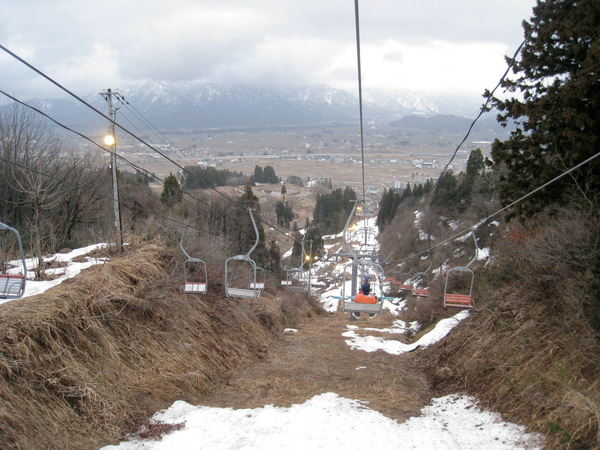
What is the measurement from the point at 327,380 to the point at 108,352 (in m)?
6.34

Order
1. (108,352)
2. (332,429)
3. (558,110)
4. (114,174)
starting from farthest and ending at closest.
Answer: (114,174)
(558,110)
(108,352)
(332,429)

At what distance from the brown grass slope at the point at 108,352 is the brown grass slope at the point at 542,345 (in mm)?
7364

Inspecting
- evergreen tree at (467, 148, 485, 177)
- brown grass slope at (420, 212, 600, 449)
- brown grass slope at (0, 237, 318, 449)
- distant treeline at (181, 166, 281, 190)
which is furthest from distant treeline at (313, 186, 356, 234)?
brown grass slope at (420, 212, 600, 449)

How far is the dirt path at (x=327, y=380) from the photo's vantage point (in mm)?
10781

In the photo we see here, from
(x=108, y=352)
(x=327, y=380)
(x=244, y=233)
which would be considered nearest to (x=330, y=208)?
(x=244, y=233)

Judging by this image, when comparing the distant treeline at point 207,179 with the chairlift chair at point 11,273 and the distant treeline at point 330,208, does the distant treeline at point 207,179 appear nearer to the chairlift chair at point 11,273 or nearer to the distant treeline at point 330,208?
the distant treeline at point 330,208

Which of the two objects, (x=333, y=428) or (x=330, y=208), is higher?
(x=333, y=428)

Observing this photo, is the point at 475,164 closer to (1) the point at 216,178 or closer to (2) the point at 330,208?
(1) the point at 216,178

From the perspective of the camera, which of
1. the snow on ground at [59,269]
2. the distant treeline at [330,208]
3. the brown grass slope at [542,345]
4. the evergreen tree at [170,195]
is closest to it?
the brown grass slope at [542,345]

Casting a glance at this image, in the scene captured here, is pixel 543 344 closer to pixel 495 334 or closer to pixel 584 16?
pixel 495 334

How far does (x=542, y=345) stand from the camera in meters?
10.1

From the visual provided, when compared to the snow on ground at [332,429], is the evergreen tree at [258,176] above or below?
above

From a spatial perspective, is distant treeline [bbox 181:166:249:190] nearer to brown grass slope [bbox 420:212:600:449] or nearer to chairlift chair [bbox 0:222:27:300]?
chairlift chair [bbox 0:222:27:300]

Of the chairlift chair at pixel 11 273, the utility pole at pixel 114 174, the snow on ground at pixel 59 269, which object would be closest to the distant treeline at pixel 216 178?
the utility pole at pixel 114 174
